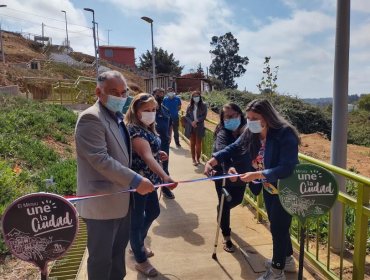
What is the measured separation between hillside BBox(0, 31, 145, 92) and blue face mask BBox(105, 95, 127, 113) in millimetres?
29307

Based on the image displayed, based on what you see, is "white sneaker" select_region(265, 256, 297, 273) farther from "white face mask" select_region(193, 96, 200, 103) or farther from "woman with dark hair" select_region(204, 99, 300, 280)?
"white face mask" select_region(193, 96, 200, 103)

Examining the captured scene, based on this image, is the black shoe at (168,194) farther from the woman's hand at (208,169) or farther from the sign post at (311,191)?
the sign post at (311,191)

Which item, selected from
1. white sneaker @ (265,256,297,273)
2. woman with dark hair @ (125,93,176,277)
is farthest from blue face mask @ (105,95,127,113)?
white sneaker @ (265,256,297,273)

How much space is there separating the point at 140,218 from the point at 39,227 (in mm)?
1592

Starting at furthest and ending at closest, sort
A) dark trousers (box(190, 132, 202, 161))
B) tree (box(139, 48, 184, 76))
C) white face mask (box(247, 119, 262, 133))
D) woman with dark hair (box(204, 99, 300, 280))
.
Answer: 1. tree (box(139, 48, 184, 76))
2. dark trousers (box(190, 132, 202, 161))
3. white face mask (box(247, 119, 262, 133))
4. woman with dark hair (box(204, 99, 300, 280))

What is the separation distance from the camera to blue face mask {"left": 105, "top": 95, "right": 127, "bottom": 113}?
269cm

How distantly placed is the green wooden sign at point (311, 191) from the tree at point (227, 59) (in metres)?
74.0

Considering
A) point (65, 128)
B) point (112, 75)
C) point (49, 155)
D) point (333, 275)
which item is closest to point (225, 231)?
point (333, 275)

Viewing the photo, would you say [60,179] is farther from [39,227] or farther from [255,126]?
[39,227]

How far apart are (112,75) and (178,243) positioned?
2525 mm

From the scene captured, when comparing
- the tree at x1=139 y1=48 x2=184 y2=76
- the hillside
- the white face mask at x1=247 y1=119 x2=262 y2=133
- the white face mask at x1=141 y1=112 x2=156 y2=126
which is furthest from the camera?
the tree at x1=139 y1=48 x2=184 y2=76

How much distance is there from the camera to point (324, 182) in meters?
2.70

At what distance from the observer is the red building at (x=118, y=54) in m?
66.1

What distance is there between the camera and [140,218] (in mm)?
3674
